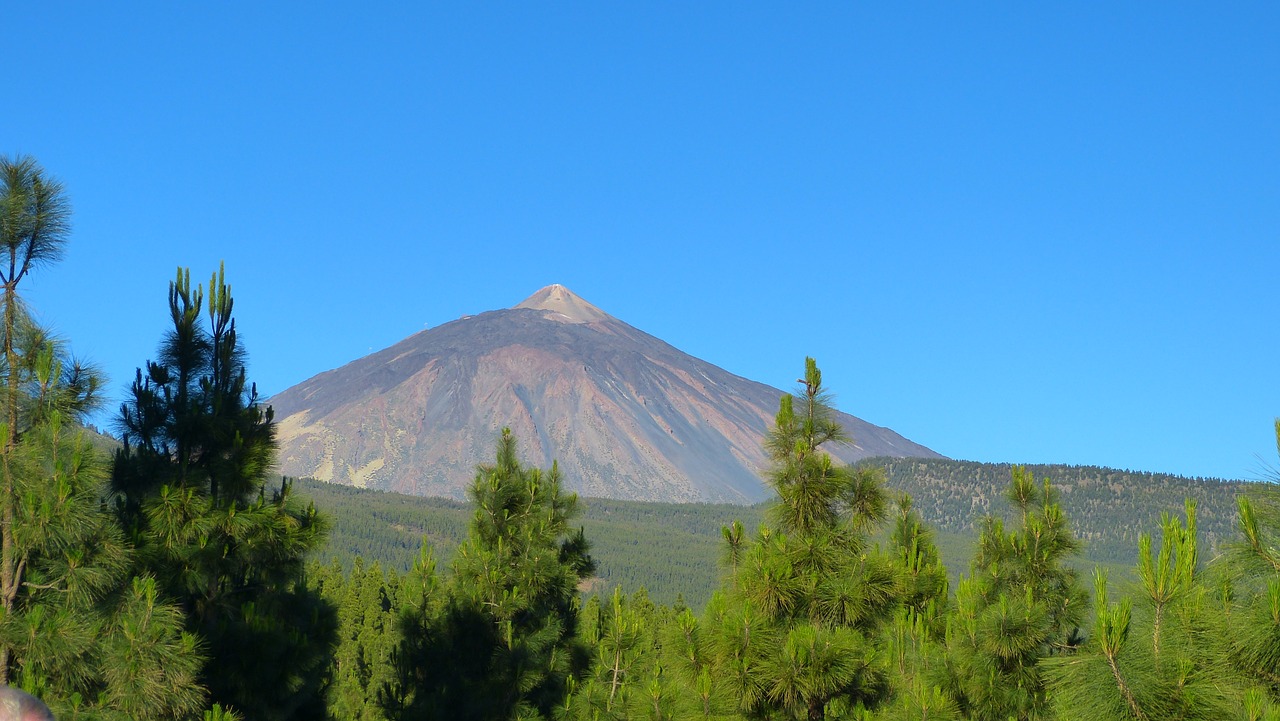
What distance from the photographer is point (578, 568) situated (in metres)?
24.9

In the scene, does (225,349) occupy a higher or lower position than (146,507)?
higher

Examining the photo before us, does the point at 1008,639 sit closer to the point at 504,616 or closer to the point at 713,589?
the point at 713,589

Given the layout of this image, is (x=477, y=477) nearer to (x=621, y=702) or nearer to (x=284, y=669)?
(x=621, y=702)

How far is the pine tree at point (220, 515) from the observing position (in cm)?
1418

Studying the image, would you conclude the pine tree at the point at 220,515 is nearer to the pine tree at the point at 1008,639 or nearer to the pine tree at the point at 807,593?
the pine tree at the point at 807,593

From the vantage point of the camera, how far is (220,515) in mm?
14531

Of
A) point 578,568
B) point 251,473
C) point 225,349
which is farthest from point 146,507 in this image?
point 578,568

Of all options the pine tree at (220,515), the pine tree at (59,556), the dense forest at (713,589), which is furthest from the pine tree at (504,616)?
the pine tree at (59,556)

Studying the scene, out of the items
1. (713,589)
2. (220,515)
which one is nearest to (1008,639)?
(713,589)

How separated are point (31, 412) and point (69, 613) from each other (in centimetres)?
205

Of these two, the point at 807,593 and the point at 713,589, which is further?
the point at 713,589

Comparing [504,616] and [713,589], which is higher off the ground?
[713,589]

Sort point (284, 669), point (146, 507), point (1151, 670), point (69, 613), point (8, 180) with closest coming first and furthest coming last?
1. point (1151, 670)
2. point (69, 613)
3. point (8, 180)
4. point (146, 507)
5. point (284, 669)

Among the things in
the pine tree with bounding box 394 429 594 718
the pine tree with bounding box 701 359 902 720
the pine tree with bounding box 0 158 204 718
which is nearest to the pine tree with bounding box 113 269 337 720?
the pine tree with bounding box 0 158 204 718
